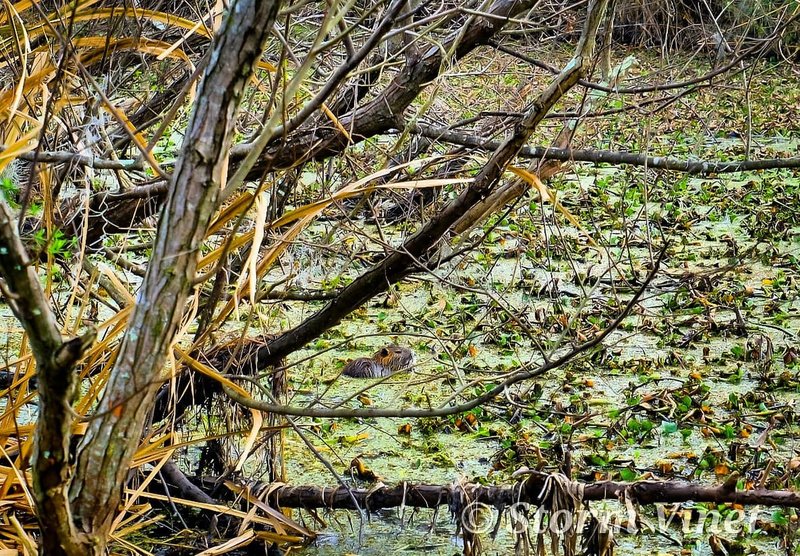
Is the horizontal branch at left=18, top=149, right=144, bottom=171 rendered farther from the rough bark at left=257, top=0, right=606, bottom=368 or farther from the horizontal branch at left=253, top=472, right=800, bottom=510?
the horizontal branch at left=253, top=472, right=800, bottom=510

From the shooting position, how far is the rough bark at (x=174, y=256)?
4.53 ft

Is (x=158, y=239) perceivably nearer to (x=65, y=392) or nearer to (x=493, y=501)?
(x=65, y=392)

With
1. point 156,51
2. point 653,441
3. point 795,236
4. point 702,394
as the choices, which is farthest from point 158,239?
point 795,236

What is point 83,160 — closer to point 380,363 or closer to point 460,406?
point 460,406

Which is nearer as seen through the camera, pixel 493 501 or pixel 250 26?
pixel 250 26

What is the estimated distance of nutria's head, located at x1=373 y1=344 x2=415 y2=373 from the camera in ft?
13.5

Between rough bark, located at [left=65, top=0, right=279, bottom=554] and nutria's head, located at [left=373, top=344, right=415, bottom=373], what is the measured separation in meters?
2.60

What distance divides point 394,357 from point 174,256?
2.78 metres

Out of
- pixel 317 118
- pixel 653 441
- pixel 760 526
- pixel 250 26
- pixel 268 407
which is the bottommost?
pixel 760 526

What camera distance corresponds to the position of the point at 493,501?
2736 mm

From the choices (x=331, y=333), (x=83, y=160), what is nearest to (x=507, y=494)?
(x=83, y=160)

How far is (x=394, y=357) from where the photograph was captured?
4176 millimetres

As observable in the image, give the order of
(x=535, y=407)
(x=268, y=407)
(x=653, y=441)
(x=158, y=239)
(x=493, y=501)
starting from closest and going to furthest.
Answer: (x=158, y=239), (x=268, y=407), (x=493, y=501), (x=653, y=441), (x=535, y=407)

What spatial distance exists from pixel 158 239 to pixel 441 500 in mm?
1636
